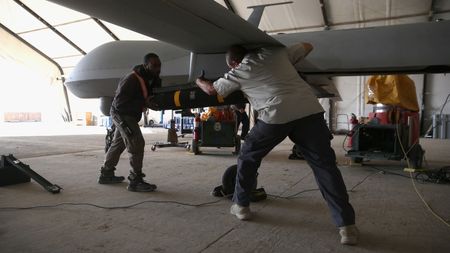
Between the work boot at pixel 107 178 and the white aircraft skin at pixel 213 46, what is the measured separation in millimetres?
1186

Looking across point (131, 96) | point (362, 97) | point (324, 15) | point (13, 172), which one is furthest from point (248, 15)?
point (13, 172)

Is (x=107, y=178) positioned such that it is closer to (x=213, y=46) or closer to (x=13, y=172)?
(x=13, y=172)

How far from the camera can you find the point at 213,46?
129 inches

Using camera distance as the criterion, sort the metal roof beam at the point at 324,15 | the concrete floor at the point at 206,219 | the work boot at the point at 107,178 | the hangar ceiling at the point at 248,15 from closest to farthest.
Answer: the concrete floor at the point at 206,219 < the work boot at the point at 107,178 < the hangar ceiling at the point at 248,15 < the metal roof beam at the point at 324,15

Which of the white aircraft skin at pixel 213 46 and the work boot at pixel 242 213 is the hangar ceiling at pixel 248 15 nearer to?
the white aircraft skin at pixel 213 46

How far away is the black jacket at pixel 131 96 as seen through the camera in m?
3.67

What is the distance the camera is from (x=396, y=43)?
3955mm

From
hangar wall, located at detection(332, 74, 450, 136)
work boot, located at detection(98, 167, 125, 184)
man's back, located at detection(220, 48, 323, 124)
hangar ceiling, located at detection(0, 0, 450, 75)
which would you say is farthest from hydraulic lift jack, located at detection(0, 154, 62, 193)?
hangar wall, located at detection(332, 74, 450, 136)

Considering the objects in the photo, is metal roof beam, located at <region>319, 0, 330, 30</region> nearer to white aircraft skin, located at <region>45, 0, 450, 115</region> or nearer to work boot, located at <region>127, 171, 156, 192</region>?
white aircraft skin, located at <region>45, 0, 450, 115</region>

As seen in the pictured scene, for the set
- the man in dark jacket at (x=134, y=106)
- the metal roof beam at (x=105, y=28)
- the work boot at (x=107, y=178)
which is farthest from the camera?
the metal roof beam at (x=105, y=28)

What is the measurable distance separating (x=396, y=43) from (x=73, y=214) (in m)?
3.78

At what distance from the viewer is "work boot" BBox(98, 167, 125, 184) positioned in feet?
12.8

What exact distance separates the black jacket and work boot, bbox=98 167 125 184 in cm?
71

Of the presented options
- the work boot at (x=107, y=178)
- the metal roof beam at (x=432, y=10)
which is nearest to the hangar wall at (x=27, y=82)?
the work boot at (x=107, y=178)
